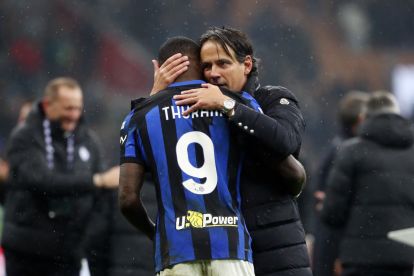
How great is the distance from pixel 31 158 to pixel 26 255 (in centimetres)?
71

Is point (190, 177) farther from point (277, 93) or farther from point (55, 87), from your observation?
point (55, 87)

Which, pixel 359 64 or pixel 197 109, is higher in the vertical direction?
pixel 359 64

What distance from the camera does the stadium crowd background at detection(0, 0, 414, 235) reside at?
20.0 m

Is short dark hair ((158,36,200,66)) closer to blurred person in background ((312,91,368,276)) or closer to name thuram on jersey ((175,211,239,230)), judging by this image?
name thuram on jersey ((175,211,239,230))

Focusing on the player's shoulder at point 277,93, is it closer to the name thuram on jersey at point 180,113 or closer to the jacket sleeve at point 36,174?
the name thuram on jersey at point 180,113

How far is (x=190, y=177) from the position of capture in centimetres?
452

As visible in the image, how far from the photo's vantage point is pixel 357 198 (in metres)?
7.69

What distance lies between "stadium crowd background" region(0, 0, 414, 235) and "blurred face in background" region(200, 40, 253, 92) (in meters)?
13.9

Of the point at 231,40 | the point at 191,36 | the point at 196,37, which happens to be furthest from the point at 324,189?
the point at 191,36

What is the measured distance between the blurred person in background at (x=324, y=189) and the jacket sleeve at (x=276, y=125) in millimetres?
3898

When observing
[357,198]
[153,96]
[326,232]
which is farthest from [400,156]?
[153,96]

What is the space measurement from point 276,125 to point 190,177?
437 mm

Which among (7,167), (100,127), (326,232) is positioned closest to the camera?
(7,167)

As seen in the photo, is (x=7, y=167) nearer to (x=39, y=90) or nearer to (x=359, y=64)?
(x=39, y=90)
